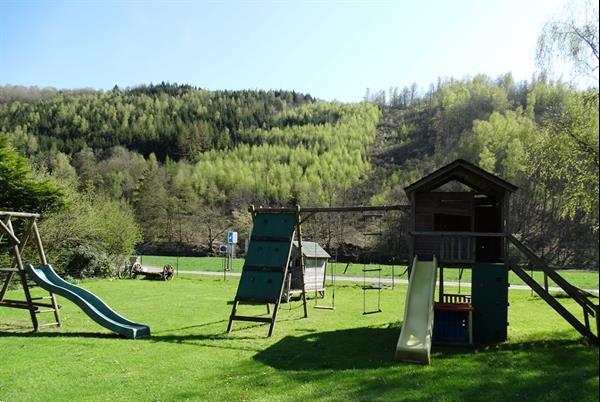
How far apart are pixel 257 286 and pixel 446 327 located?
16.2 ft

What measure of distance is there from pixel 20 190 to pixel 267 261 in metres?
16.9

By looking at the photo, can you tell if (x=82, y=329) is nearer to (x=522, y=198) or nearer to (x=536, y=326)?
(x=536, y=326)

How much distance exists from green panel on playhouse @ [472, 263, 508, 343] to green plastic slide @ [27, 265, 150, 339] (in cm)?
811

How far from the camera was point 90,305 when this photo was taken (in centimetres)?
1323

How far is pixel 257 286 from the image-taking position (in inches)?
540

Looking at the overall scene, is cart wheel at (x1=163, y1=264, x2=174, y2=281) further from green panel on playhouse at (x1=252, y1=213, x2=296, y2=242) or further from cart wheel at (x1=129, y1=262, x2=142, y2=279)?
green panel on playhouse at (x1=252, y1=213, x2=296, y2=242)

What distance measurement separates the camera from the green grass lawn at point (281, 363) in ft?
25.6

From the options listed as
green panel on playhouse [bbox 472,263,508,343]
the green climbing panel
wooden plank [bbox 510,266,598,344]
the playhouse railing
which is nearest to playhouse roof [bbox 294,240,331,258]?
the green climbing panel

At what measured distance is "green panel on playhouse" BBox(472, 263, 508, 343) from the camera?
12219 mm

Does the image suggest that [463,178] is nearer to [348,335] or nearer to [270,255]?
[348,335]

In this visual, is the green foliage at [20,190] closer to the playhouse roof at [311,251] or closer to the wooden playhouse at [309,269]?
the wooden playhouse at [309,269]

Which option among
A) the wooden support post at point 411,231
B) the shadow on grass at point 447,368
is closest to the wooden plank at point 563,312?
the shadow on grass at point 447,368

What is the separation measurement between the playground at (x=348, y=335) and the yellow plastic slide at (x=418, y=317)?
28mm

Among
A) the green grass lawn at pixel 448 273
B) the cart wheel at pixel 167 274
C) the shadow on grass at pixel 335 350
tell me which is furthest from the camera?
the green grass lawn at pixel 448 273
